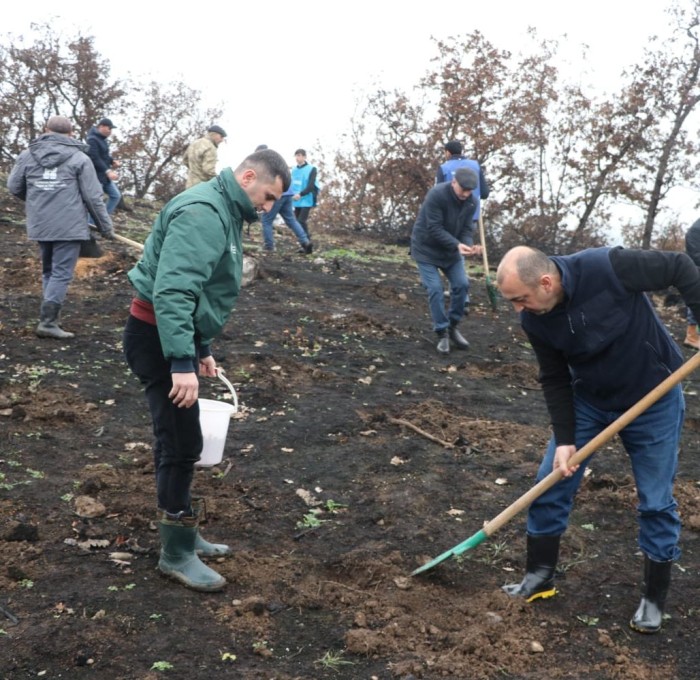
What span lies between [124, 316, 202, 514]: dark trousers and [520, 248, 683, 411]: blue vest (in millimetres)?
1509

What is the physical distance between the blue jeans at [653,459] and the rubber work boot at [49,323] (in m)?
5.13

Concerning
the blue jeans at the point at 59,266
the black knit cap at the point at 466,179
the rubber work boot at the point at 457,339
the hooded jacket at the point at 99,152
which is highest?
the black knit cap at the point at 466,179

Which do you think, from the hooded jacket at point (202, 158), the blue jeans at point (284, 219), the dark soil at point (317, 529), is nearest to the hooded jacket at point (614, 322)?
the dark soil at point (317, 529)

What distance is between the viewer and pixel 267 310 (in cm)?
914

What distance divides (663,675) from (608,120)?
14.6 meters

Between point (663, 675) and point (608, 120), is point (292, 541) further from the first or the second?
point (608, 120)

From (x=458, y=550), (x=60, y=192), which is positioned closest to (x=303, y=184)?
(x=60, y=192)

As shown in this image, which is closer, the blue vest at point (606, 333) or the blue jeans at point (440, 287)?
the blue vest at point (606, 333)

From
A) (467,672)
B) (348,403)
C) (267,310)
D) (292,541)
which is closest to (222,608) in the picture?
(292,541)

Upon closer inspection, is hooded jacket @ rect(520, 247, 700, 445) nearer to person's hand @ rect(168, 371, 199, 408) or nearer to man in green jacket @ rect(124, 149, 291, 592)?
man in green jacket @ rect(124, 149, 291, 592)

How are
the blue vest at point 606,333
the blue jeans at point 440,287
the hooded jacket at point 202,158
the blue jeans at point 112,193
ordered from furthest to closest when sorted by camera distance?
the blue jeans at point 112,193, the hooded jacket at point 202,158, the blue jeans at point 440,287, the blue vest at point 606,333

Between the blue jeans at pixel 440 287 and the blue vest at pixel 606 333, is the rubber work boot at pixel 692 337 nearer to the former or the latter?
the blue jeans at pixel 440 287

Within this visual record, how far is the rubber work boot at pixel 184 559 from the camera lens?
3.57 m

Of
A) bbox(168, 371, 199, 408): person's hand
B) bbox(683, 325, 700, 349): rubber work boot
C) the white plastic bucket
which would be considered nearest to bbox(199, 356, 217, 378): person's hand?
the white plastic bucket
